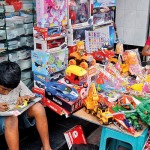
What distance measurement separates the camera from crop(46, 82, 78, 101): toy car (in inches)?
95.8

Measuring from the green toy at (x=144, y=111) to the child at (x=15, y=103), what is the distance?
0.85 metres

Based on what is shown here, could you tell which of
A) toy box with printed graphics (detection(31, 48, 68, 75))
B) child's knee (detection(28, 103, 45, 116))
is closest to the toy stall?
toy box with printed graphics (detection(31, 48, 68, 75))

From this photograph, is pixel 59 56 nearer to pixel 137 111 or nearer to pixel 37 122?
pixel 37 122

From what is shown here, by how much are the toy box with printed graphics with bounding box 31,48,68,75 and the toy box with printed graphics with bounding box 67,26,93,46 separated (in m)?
0.21

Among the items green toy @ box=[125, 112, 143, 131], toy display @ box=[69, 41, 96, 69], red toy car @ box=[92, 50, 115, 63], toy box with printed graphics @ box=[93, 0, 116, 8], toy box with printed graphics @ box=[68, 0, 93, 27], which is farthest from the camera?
toy box with printed graphics @ box=[93, 0, 116, 8]

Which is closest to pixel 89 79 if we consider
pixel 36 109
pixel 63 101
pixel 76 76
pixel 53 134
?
pixel 76 76

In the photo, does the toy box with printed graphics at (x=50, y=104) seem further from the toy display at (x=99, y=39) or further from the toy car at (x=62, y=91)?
the toy display at (x=99, y=39)

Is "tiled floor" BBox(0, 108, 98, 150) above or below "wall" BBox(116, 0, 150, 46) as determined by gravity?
below

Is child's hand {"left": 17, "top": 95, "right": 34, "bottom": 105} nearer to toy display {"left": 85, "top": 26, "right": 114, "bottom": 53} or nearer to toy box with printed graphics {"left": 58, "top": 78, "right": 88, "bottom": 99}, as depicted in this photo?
toy box with printed graphics {"left": 58, "top": 78, "right": 88, "bottom": 99}

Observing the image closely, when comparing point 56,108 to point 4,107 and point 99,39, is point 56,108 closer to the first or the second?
point 4,107

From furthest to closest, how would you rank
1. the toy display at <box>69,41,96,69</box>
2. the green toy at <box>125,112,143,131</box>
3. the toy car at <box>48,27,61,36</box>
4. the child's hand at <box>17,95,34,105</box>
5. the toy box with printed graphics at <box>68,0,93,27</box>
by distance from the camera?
1. the toy box with printed graphics at <box>68,0,93,27</box>
2. the toy display at <box>69,41,96,69</box>
3. the toy car at <box>48,27,61,36</box>
4. the child's hand at <box>17,95,34,105</box>
5. the green toy at <box>125,112,143,131</box>

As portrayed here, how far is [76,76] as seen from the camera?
103 inches

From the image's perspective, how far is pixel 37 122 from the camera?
2.40 meters

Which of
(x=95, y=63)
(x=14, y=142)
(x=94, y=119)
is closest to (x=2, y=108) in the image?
(x=14, y=142)
